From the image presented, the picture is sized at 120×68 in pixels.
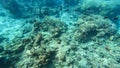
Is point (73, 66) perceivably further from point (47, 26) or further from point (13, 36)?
point (13, 36)

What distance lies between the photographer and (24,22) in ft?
34.6

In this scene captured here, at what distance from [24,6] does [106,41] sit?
23.6 feet

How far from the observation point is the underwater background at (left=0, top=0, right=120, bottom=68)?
21.9 ft

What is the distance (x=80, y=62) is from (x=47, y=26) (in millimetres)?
3237

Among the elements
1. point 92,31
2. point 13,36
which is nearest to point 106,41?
point 92,31

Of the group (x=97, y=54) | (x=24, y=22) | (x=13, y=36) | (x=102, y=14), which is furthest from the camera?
(x=102, y=14)

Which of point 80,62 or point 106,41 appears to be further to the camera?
point 106,41

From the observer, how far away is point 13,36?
8.69 meters

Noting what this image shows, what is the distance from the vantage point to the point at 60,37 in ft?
26.2

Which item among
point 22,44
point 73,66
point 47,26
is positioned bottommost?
point 73,66

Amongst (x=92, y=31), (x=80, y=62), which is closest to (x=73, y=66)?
(x=80, y=62)

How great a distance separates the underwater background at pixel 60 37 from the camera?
6.68m

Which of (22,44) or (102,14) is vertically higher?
(102,14)

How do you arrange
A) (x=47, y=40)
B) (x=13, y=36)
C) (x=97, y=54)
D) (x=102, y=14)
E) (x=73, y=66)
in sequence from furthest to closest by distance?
(x=102, y=14)
(x=13, y=36)
(x=47, y=40)
(x=97, y=54)
(x=73, y=66)
